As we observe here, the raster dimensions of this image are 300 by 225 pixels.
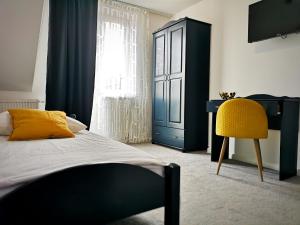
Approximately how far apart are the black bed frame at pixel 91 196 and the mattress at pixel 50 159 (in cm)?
6

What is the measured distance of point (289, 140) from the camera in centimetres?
235

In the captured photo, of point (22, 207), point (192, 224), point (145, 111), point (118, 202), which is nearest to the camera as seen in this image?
point (22, 207)

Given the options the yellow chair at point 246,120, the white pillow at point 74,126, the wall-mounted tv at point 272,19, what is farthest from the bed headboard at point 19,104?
the wall-mounted tv at point 272,19

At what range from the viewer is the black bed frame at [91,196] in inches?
33.6

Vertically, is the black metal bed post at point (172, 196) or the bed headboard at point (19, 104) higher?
the bed headboard at point (19, 104)

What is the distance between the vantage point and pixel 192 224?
1.41m

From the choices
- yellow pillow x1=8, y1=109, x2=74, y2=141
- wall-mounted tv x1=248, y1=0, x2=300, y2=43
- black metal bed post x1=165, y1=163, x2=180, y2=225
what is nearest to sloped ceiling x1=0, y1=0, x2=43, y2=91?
yellow pillow x1=8, y1=109, x2=74, y2=141

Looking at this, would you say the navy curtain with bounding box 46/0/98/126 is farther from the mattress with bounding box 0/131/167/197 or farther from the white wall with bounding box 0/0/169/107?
the mattress with bounding box 0/131/167/197

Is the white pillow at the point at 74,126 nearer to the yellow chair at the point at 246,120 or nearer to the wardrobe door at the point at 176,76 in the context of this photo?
the yellow chair at the point at 246,120

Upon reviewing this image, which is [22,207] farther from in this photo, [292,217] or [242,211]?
[292,217]

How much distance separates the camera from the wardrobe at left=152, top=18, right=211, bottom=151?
11.3 feet

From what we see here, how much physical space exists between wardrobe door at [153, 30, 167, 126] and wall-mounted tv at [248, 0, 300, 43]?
1415 mm

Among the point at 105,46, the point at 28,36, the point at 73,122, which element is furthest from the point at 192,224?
the point at 105,46

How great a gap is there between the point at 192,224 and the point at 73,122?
4.77 feet
